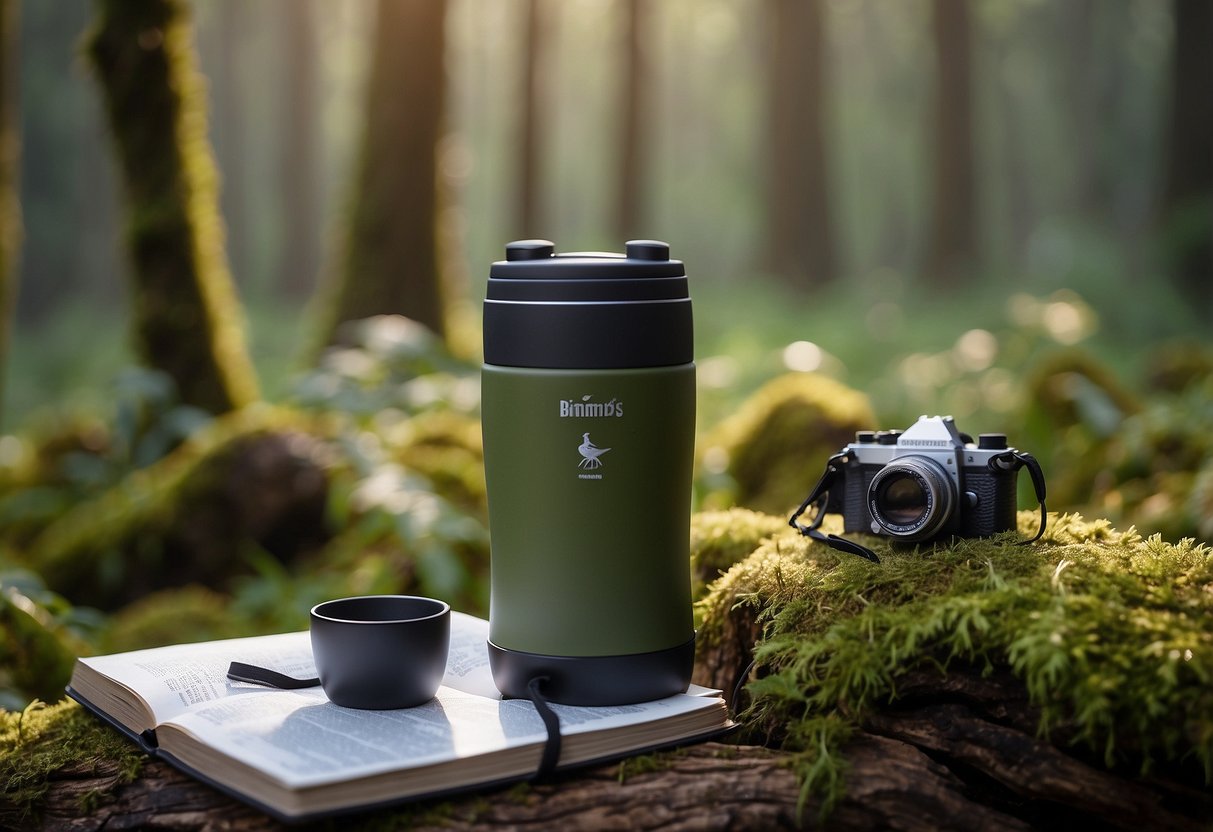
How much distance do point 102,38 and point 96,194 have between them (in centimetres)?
2533

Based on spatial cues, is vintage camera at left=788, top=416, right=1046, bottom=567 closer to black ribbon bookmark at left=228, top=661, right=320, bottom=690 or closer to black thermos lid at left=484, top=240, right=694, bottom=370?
black thermos lid at left=484, top=240, right=694, bottom=370

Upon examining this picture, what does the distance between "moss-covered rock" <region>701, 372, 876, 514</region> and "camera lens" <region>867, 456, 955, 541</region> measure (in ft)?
6.05

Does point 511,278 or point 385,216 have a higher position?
point 385,216

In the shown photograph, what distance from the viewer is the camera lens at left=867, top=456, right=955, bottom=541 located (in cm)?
181

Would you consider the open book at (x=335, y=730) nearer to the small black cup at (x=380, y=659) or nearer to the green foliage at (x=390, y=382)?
the small black cup at (x=380, y=659)

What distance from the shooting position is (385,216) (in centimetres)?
615

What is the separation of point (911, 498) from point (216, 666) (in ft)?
4.09

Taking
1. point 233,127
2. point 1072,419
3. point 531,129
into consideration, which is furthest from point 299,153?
point 1072,419

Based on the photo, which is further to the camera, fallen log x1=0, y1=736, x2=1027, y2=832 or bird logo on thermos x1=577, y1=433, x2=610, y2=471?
bird logo on thermos x1=577, y1=433, x2=610, y2=471

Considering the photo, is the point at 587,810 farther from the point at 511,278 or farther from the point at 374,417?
the point at 374,417

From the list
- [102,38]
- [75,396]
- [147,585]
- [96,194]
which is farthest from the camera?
[96,194]

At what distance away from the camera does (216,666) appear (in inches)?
75.0

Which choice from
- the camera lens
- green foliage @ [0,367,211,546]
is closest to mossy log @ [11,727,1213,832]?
the camera lens

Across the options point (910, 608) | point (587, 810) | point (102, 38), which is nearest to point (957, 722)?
point (910, 608)
